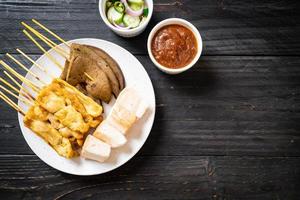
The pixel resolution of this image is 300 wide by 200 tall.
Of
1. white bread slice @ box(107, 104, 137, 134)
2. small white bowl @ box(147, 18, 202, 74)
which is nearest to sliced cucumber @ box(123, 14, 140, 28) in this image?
small white bowl @ box(147, 18, 202, 74)

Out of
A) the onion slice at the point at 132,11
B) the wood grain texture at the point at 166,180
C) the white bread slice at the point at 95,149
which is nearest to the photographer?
the white bread slice at the point at 95,149

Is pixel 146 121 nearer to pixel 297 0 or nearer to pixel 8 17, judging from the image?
pixel 8 17

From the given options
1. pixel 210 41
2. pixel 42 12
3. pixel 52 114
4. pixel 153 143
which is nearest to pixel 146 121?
pixel 153 143

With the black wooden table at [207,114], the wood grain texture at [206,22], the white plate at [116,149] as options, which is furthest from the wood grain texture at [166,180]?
the wood grain texture at [206,22]

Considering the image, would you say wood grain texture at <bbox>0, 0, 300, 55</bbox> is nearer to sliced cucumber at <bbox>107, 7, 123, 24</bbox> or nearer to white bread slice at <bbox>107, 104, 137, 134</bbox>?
sliced cucumber at <bbox>107, 7, 123, 24</bbox>

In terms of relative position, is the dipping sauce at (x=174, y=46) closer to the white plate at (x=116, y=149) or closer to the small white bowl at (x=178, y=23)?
the small white bowl at (x=178, y=23)

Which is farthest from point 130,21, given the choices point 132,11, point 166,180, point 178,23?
point 166,180

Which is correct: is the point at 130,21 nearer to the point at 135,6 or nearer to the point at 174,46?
the point at 135,6
